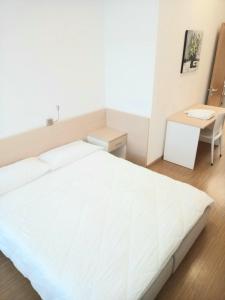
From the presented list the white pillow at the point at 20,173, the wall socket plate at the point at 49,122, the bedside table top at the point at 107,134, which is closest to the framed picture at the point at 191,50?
the bedside table top at the point at 107,134

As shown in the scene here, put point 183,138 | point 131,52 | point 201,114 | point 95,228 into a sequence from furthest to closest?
point 201,114, point 183,138, point 131,52, point 95,228

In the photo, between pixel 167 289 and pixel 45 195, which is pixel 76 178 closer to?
pixel 45 195

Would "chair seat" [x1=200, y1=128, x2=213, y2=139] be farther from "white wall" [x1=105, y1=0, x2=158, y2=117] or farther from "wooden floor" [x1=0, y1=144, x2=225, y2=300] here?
"wooden floor" [x1=0, y1=144, x2=225, y2=300]

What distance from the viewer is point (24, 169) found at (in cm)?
223

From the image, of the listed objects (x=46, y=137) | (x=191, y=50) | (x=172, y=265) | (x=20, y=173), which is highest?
(x=191, y=50)

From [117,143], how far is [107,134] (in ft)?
0.65

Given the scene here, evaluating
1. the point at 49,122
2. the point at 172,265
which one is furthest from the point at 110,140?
the point at 172,265

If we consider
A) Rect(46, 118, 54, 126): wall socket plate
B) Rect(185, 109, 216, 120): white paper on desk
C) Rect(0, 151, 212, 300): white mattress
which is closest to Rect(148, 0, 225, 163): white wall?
Rect(185, 109, 216, 120): white paper on desk

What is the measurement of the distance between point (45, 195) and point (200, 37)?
3.22m

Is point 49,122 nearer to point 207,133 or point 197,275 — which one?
point 197,275

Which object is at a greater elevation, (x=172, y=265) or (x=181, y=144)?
(x=181, y=144)

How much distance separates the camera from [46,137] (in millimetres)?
2693

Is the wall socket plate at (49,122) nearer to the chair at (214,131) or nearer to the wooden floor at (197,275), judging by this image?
the wooden floor at (197,275)

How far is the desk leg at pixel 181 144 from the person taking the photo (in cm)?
314
